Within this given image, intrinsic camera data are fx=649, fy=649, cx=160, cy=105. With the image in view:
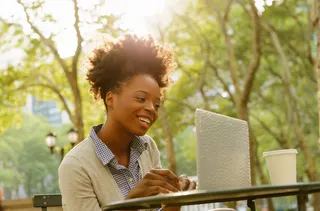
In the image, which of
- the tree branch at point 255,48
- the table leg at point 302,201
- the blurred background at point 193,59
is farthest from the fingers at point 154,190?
the tree branch at point 255,48

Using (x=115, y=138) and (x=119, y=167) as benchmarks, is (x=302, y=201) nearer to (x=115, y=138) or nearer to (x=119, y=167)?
(x=119, y=167)

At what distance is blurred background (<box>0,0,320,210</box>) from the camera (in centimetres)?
1527

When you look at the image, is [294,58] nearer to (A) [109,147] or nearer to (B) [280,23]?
(B) [280,23]

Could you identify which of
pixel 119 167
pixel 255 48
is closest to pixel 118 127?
pixel 119 167

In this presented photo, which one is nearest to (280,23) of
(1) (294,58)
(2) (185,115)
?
(1) (294,58)

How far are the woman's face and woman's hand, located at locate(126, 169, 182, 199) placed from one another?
542mm

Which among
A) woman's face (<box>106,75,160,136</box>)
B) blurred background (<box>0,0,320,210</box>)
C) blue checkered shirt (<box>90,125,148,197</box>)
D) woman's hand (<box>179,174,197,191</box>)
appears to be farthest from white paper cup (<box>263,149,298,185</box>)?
blurred background (<box>0,0,320,210</box>)

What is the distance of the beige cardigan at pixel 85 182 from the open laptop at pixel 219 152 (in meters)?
0.78

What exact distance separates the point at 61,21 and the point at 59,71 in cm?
553

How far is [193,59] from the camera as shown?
21625 mm

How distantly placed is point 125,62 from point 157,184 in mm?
938

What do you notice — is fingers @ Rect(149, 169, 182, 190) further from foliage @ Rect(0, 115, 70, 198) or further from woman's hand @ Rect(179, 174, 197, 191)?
foliage @ Rect(0, 115, 70, 198)

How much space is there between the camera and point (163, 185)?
8.45 feet

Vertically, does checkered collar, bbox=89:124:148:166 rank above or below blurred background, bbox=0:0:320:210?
below
